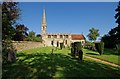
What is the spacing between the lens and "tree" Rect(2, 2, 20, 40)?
17.8 m

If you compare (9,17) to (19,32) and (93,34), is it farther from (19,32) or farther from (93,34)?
→ (93,34)

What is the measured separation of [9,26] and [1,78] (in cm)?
905

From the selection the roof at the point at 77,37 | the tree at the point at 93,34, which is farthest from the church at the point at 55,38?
the tree at the point at 93,34

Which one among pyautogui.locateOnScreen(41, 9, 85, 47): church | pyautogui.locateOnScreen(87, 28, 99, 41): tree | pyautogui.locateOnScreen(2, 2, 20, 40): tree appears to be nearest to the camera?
pyautogui.locateOnScreen(2, 2, 20, 40): tree

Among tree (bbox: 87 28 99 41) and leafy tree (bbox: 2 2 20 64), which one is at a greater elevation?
tree (bbox: 87 28 99 41)

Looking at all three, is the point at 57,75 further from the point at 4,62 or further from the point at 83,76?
the point at 4,62

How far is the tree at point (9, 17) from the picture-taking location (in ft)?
58.2

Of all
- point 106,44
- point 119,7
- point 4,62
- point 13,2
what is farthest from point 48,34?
point 4,62

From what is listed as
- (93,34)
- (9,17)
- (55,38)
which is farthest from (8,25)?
(93,34)

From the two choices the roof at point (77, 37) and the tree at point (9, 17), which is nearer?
the tree at point (9, 17)

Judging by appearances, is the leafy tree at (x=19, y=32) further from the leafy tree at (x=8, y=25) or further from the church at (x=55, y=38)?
the church at (x=55, y=38)

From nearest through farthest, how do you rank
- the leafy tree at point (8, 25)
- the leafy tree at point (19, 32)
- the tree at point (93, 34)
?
1. the leafy tree at point (8, 25)
2. the leafy tree at point (19, 32)
3. the tree at point (93, 34)

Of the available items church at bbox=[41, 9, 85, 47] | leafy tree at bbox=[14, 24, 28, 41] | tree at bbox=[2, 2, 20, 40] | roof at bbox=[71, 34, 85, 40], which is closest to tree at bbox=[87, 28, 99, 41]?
roof at bbox=[71, 34, 85, 40]

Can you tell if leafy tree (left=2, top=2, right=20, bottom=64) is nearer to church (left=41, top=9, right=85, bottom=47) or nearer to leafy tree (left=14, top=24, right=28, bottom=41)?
leafy tree (left=14, top=24, right=28, bottom=41)
